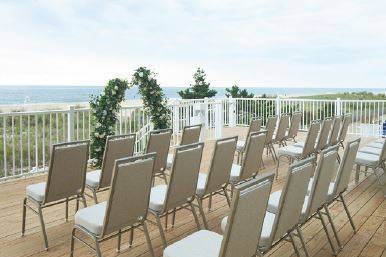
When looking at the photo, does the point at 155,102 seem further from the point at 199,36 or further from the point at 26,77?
the point at 26,77

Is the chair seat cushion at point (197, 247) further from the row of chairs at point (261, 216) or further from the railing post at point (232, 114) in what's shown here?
the railing post at point (232, 114)

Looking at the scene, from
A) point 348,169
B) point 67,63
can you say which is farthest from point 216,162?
point 67,63

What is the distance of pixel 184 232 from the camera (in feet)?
12.6

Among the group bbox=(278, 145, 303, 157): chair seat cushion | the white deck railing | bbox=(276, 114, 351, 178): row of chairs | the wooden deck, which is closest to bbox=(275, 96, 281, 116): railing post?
the white deck railing

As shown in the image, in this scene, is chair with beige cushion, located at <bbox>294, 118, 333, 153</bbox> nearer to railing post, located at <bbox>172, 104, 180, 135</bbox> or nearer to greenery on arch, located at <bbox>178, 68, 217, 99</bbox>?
railing post, located at <bbox>172, 104, 180, 135</bbox>

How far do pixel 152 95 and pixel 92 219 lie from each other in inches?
179

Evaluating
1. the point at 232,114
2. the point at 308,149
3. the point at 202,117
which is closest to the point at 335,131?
the point at 308,149

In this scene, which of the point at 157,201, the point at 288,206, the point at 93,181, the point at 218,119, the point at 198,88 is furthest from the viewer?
the point at 198,88

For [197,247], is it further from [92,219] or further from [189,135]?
[189,135]

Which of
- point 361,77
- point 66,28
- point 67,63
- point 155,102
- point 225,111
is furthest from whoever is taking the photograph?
point 67,63

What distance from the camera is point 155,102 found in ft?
23.6

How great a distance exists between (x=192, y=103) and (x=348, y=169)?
6.23 meters

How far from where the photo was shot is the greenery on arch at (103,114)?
6520mm

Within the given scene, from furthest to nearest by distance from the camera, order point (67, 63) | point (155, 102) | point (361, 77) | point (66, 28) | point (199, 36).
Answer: point (67, 63), point (66, 28), point (199, 36), point (361, 77), point (155, 102)
